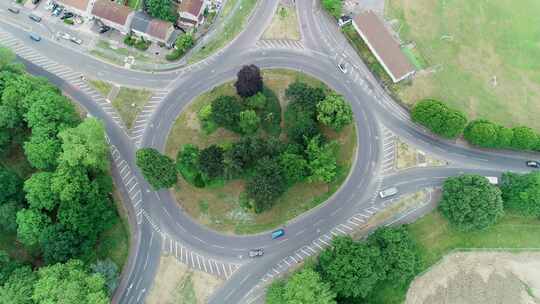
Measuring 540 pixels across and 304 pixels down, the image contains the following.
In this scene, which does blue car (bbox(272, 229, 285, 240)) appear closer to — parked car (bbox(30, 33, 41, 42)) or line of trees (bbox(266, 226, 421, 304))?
line of trees (bbox(266, 226, 421, 304))

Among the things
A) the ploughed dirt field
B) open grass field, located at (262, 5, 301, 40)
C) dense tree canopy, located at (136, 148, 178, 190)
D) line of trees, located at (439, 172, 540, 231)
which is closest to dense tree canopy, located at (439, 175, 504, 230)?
line of trees, located at (439, 172, 540, 231)

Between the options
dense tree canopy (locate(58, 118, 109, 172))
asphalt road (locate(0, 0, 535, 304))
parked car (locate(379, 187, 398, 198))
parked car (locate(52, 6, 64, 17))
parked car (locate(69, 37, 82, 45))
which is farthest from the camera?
parked car (locate(52, 6, 64, 17))

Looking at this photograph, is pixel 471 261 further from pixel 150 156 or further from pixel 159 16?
pixel 159 16

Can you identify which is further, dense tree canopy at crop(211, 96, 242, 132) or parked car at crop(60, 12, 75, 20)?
parked car at crop(60, 12, 75, 20)

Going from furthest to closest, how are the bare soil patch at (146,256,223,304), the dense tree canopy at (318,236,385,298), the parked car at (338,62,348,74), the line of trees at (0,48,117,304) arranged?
the parked car at (338,62,348,74) < the bare soil patch at (146,256,223,304) < the dense tree canopy at (318,236,385,298) < the line of trees at (0,48,117,304)

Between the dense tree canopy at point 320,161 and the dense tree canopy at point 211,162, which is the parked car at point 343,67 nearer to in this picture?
the dense tree canopy at point 320,161

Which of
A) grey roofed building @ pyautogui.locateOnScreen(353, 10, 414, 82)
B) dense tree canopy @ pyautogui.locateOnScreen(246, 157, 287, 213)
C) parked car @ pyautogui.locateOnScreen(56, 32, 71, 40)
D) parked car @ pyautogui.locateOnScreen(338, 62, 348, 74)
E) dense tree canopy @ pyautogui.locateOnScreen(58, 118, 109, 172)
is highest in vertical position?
grey roofed building @ pyautogui.locateOnScreen(353, 10, 414, 82)

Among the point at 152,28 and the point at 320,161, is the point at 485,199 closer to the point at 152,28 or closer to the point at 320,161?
the point at 320,161

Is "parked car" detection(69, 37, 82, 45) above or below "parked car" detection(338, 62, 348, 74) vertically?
below
